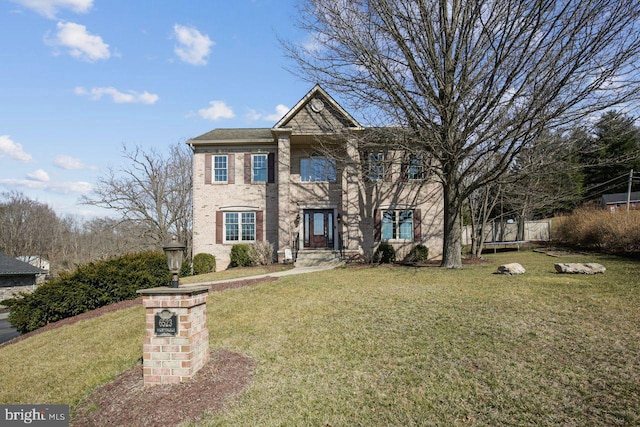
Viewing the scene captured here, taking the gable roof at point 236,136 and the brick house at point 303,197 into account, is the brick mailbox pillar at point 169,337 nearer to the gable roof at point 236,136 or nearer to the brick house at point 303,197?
the brick house at point 303,197

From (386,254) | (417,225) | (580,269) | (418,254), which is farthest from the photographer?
(417,225)

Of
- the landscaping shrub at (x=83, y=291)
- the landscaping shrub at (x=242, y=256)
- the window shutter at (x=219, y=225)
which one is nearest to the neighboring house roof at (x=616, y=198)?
the landscaping shrub at (x=242, y=256)

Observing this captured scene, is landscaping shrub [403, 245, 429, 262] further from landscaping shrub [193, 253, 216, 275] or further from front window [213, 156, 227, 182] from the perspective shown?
front window [213, 156, 227, 182]

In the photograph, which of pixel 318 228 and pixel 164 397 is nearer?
pixel 164 397

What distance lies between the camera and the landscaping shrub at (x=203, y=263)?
61.0ft

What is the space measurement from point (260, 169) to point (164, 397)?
15.5 metres

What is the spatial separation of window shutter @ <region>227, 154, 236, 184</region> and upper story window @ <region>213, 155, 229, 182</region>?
16 cm

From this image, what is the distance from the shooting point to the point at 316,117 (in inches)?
717

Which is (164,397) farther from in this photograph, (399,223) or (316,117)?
(399,223)

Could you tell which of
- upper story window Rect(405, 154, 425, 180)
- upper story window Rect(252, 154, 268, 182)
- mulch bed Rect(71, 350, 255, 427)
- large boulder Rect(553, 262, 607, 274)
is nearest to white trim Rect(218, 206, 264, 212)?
upper story window Rect(252, 154, 268, 182)

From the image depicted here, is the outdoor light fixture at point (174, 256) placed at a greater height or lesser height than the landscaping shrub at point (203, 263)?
greater

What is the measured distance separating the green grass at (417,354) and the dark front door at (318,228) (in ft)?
30.4

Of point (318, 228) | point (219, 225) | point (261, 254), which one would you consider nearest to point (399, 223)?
point (318, 228)

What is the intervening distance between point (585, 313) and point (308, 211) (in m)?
13.7
